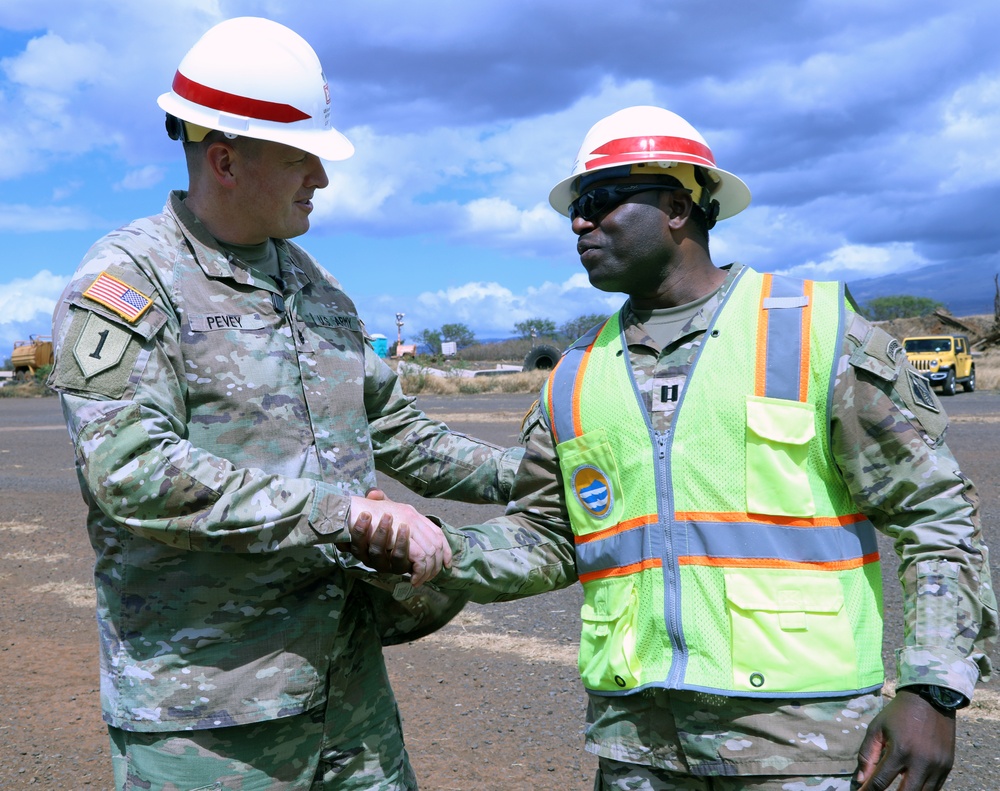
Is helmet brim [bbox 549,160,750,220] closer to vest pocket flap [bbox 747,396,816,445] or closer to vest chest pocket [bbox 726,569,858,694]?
vest pocket flap [bbox 747,396,816,445]

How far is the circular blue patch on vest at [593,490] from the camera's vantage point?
2908 mm

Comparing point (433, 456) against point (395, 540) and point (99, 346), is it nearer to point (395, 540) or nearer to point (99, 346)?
point (395, 540)

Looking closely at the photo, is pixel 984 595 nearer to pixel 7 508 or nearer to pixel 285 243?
pixel 285 243

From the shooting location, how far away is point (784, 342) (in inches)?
107

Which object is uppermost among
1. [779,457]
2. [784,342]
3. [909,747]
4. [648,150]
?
[648,150]

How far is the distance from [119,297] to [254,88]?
2.45 ft

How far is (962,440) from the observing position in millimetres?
16641

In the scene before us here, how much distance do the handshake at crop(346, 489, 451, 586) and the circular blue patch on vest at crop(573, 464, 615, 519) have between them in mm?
411

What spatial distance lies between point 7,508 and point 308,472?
1098cm

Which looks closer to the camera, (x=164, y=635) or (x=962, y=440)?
(x=164, y=635)

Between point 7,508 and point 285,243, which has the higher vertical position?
point 285,243

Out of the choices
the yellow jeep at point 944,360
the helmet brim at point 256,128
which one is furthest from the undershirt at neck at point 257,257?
the yellow jeep at point 944,360

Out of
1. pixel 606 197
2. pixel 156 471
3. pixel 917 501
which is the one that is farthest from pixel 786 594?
pixel 156 471

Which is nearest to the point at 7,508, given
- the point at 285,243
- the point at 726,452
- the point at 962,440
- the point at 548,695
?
the point at 548,695
